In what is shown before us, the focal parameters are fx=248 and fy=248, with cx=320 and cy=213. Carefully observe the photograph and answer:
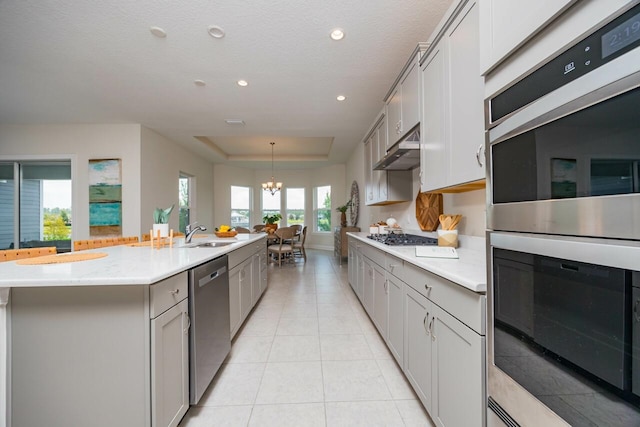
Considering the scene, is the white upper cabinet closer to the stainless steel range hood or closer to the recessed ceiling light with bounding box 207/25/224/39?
the stainless steel range hood

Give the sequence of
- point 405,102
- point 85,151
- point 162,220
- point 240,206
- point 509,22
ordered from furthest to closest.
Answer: point 240,206
point 85,151
point 162,220
point 405,102
point 509,22

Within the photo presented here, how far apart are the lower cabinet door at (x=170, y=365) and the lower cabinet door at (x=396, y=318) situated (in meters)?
1.38

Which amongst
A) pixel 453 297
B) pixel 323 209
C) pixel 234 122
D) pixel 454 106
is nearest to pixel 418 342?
pixel 453 297

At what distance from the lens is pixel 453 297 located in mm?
1119

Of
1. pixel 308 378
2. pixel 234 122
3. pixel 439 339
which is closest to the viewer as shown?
pixel 439 339

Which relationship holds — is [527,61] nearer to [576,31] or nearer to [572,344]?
[576,31]

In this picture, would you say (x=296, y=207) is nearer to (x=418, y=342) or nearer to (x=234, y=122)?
(x=234, y=122)

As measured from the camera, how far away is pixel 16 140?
4.21 meters

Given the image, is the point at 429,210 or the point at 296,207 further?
the point at 296,207

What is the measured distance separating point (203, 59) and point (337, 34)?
4.47ft

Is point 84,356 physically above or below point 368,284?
above

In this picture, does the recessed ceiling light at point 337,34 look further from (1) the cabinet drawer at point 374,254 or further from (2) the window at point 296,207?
(2) the window at point 296,207

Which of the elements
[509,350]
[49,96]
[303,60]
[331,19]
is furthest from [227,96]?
[509,350]

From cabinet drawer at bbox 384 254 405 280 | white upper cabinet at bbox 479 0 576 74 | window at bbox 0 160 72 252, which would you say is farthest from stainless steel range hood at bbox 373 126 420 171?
window at bbox 0 160 72 252
